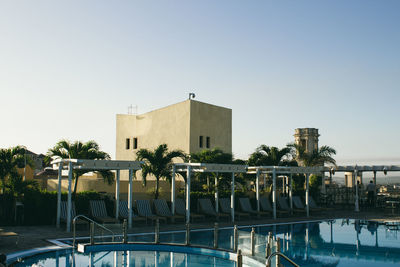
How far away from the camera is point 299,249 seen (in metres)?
12.3

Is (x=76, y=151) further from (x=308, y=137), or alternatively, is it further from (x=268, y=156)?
(x=308, y=137)

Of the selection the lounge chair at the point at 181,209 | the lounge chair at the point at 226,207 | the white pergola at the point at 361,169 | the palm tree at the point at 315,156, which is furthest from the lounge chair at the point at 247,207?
the palm tree at the point at 315,156

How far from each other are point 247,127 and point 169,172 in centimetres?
873

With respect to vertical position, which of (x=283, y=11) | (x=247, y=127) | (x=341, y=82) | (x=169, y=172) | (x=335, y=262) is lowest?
(x=335, y=262)

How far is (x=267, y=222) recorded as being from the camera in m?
18.0

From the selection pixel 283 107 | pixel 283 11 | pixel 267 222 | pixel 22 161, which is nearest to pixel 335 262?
pixel 267 222

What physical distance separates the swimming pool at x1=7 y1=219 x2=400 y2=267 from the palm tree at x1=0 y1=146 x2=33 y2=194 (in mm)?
7017

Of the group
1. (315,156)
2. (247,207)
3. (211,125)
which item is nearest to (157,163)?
(247,207)

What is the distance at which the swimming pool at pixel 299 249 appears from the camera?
10.2m

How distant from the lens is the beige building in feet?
96.3

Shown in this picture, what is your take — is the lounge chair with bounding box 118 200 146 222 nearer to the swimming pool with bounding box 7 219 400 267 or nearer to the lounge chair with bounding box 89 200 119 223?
the lounge chair with bounding box 89 200 119 223

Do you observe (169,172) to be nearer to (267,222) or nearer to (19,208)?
(267,222)

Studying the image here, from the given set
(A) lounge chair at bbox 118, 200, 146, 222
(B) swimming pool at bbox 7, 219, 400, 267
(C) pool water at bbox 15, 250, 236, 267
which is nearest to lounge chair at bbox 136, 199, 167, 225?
(A) lounge chair at bbox 118, 200, 146, 222

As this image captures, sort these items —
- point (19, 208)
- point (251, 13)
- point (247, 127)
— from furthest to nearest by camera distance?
point (247, 127) < point (251, 13) < point (19, 208)
